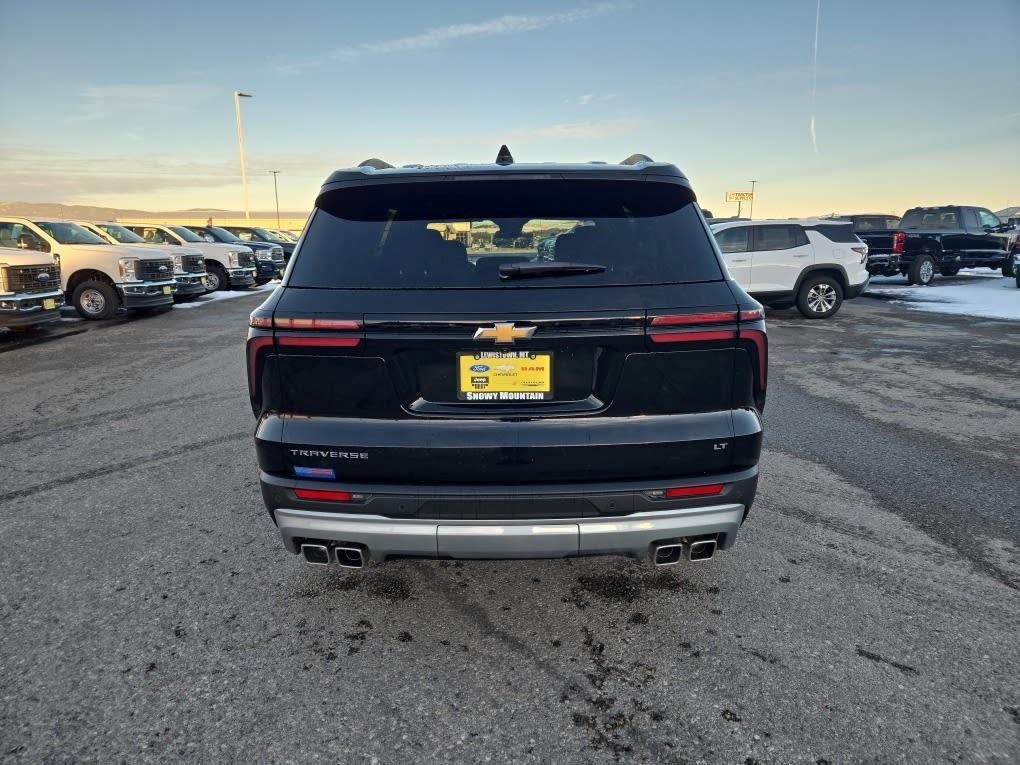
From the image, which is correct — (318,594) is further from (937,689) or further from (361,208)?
(937,689)

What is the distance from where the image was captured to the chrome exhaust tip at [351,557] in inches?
98.8

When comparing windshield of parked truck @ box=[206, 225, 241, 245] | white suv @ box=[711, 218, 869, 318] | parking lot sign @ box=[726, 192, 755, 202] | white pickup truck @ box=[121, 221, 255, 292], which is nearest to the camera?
white suv @ box=[711, 218, 869, 318]

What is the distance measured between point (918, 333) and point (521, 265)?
11478mm

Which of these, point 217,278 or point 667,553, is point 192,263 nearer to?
point 217,278

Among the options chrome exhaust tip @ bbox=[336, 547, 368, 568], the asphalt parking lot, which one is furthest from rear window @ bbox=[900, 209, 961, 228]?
chrome exhaust tip @ bbox=[336, 547, 368, 568]

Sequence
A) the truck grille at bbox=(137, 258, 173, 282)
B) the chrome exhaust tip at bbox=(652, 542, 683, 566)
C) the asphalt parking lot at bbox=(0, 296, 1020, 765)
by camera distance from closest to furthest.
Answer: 1. the asphalt parking lot at bbox=(0, 296, 1020, 765)
2. the chrome exhaust tip at bbox=(652, 542, 683, 566)
3. the truck grille at bbox=(137, 258, 173, 282)

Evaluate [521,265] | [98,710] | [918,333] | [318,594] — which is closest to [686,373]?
[521,265]

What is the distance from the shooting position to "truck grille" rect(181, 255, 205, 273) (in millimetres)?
15852

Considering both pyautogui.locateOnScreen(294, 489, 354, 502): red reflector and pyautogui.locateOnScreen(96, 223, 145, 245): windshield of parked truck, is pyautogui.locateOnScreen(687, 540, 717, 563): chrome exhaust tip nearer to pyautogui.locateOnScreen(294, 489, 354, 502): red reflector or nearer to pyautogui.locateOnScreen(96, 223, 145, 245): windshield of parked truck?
pyautogui.locateOnScreen(294, 489, 354, 502): red reflector

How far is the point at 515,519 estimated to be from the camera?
239 centimetres

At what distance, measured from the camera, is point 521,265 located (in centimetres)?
238

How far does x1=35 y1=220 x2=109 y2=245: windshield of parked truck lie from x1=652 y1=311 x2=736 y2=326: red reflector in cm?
1506

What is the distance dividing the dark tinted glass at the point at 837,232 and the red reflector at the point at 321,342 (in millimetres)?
12840

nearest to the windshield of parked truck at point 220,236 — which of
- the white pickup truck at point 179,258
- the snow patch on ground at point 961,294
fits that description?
the white pickup truck at point 179,258
